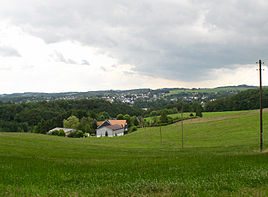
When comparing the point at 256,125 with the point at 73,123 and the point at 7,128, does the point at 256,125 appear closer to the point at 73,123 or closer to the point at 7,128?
the point at 73,123

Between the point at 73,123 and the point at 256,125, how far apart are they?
86995 millimetres

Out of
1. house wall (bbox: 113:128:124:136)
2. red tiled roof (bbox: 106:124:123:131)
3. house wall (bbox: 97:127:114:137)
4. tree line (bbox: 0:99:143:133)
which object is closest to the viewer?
house wall (bbox: 97:127:114:137)

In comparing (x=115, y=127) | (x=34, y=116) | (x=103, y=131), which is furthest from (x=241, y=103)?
(x=34, y=116)

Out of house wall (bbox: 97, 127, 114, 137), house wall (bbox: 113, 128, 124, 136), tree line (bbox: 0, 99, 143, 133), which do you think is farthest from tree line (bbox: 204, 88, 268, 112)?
tree line (bbox: 0, 99, 143, 133)

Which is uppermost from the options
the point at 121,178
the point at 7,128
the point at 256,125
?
the point at 121,178

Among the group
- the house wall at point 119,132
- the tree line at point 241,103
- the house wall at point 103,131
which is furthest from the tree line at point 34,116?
the tree line at point 241,103

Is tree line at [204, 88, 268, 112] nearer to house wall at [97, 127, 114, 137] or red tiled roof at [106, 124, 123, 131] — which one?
red tiled roof at [106, 124, 123, 131]

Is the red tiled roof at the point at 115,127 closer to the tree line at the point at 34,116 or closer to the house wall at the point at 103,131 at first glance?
the house wall at the point at 103,131

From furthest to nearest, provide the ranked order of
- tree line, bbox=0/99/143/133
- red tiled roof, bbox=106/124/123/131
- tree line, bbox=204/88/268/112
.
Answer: tree line, bbox=204/88/268/112 < tree line, bbox=0/99/143/133 < red tiled roof, bbox=106/124/123/131

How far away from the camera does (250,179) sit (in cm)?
950

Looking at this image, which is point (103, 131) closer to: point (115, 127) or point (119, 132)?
point (115, 127)

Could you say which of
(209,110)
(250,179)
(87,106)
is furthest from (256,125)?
(87,106)

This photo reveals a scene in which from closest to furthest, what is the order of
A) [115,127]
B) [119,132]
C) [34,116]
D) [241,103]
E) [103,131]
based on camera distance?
[103,131], [119,132], [115,127], [241,103], [34,116]

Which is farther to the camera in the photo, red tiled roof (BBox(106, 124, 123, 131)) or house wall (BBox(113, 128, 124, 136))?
red tiled roof (BBox(106, 124, 123, 131))
